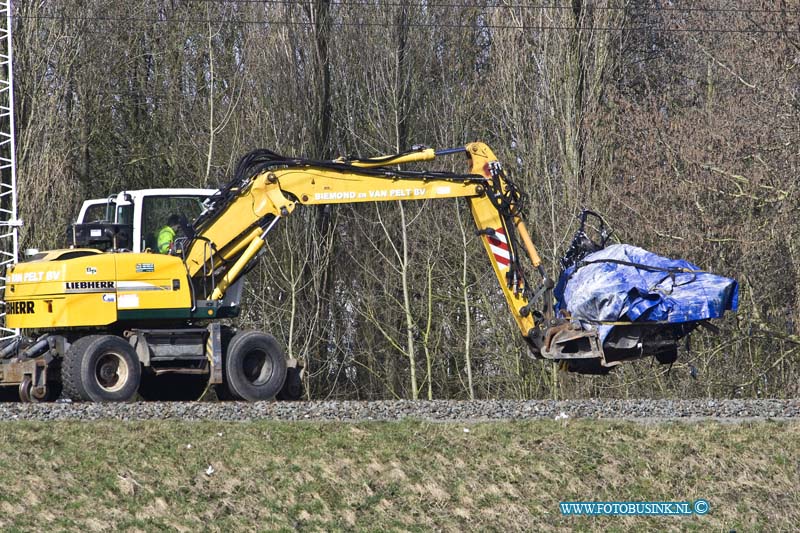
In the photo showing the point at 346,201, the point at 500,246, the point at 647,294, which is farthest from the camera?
the point at 500,246

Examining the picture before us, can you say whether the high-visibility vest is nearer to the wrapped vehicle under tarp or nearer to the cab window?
the cab window

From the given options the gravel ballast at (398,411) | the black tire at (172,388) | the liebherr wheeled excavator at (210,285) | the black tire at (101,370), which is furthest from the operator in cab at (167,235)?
the gravel ballast at (398,411)

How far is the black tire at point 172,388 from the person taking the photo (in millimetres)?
16109

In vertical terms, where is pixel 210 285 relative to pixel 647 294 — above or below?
above

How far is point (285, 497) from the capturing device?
1045 centimetres

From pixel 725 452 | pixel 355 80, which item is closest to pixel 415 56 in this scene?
pixel 355 80

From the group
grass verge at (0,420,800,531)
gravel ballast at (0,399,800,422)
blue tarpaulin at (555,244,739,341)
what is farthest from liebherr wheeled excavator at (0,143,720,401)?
grass verge at (0,420,800,531)

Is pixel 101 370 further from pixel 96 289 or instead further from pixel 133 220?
pixel 133 220

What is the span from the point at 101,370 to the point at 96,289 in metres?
0.96

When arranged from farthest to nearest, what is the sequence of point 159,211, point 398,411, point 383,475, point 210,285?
1. point 159,211
2. point 210,285
3. point 398,411
4. point 383,475

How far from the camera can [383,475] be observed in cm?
1092

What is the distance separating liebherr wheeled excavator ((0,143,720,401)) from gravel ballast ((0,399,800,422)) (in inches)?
42.5

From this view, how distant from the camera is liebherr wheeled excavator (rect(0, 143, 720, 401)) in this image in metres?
14.6

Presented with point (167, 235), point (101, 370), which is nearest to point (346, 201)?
point (167, 235)
